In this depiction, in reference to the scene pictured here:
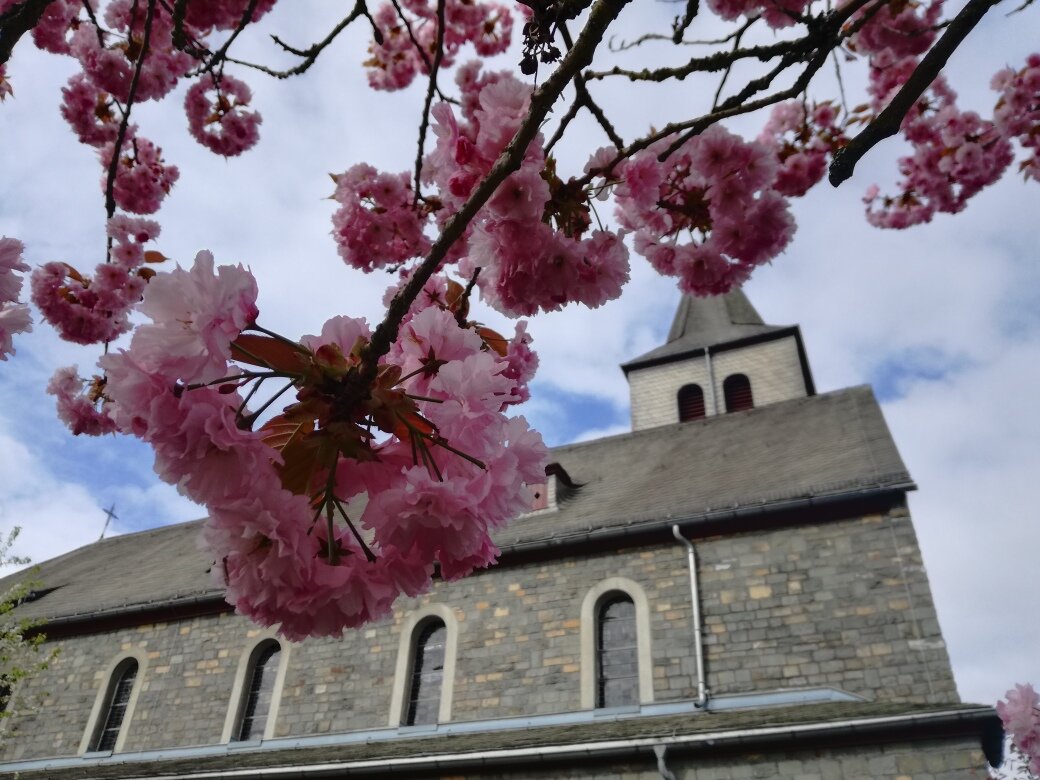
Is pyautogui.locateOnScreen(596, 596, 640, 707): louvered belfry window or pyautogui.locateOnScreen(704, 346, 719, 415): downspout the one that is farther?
pyautogui.locateOnScreen(704, 346, 719, 415): downspout

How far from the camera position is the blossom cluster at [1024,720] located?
6.83m

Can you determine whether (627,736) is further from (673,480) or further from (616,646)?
(673,480)

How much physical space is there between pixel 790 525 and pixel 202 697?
8.09m

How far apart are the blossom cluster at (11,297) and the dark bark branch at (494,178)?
1292 mm

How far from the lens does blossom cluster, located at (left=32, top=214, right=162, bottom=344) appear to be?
4441 millimetres

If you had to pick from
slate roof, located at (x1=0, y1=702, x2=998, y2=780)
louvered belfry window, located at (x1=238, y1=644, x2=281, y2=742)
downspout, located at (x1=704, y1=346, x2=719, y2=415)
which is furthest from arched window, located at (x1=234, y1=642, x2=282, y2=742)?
downspout, located at (x1=704, y1=346, x2=719, y2=415)

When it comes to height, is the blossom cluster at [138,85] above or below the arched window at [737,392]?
below

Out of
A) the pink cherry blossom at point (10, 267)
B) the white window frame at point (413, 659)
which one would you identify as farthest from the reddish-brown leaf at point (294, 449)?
the white window frame at point (413, 659)

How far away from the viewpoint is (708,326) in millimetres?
22547

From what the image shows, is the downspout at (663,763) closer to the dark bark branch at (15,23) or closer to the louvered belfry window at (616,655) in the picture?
the louvered belfry window at (616,655)

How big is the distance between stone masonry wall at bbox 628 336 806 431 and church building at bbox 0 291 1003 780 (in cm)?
622

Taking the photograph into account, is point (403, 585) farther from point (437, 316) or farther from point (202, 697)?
point (202, 697)

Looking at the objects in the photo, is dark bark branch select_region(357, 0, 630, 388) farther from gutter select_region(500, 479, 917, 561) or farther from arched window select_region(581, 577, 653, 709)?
gutter select_region(500, 479, 917, 561)

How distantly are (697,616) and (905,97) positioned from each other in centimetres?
747
